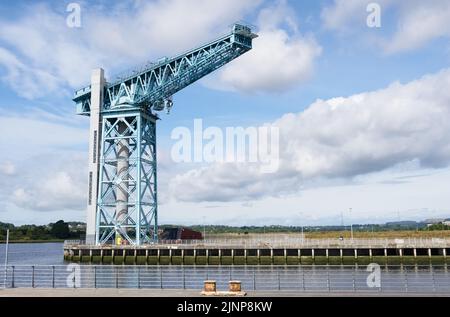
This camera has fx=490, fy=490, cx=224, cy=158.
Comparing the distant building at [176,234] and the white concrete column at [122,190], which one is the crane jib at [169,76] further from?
the distant building at [176,234]

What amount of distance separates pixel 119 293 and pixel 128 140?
42.6 meters

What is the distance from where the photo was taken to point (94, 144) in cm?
5972

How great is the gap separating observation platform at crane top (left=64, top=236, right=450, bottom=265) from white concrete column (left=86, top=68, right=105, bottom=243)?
3.73m

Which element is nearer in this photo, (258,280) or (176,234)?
(258,280)

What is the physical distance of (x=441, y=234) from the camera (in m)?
81.1

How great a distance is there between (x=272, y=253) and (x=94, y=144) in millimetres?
25053

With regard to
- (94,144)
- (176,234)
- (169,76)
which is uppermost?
(169,76)
